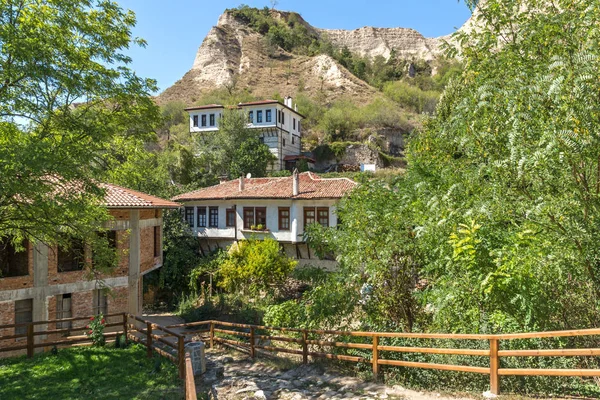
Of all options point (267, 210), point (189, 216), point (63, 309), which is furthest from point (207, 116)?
point (63, 309)

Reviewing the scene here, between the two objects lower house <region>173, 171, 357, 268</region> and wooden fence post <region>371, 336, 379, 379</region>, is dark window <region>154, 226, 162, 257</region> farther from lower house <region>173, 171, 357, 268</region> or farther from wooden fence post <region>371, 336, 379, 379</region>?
wooden fence post <region>371, 336, 379, 379</region>

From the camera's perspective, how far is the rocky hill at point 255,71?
74.9m

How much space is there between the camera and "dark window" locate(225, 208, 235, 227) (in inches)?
950

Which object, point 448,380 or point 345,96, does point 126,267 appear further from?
point 345,96

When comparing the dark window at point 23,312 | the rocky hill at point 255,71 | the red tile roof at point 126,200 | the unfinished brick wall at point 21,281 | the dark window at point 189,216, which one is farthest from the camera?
the rocky hill at point 255,71

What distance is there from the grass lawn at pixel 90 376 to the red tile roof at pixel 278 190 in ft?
41.9

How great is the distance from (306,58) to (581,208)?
288ft

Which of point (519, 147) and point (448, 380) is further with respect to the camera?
point (448, 380)

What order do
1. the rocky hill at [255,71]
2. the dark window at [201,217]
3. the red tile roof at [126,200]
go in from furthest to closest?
1. the rocky hill at [255,71]
2. the dark window at [201,217]
3. the red tile roof at [126,200]

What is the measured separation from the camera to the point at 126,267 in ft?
51.0

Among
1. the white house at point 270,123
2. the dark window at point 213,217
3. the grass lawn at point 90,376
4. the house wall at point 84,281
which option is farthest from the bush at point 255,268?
the white house at point 270,123

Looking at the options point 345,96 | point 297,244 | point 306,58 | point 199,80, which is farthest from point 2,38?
point 306,58

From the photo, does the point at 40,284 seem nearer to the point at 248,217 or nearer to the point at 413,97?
the point at 248,217

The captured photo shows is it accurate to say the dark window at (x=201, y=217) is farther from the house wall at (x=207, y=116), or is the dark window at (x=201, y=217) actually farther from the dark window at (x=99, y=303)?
the house wall at (x=207, y=116)
